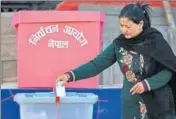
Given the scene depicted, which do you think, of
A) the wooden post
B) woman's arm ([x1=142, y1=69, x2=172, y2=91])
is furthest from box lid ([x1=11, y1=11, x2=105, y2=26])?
the wooden post

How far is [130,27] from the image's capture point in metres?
2.81

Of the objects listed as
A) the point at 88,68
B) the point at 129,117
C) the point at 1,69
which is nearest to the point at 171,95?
the point at 129,117

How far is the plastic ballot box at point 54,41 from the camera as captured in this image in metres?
3.41

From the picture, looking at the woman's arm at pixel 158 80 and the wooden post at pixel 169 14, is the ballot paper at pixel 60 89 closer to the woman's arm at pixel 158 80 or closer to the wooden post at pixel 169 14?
the woman's arm at pixel 158 80

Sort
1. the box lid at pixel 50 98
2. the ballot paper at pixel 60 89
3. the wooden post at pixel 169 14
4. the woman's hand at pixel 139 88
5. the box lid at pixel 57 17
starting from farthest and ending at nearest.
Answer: the wooden post at pixel 169 14, the box lid at pixel 57 17, the box lid at pixel 50 98, the ballot paper at pixel 60 89, the woman's hand at pixel 139 88

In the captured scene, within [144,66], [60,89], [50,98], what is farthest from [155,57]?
[50,98]

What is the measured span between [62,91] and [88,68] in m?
0.20

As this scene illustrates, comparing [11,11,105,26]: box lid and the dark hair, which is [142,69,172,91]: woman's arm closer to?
the dark hair

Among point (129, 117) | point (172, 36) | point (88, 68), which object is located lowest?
point (129, 117)

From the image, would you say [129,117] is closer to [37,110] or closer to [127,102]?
[127,102]

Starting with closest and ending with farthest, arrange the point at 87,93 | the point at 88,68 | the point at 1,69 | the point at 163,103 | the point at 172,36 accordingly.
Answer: the point at 163,103
the point at 88,68
the point at 87,93
the point at 1,69
the point at 172,36

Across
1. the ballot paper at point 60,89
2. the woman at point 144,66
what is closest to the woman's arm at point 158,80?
the woman at point 144,66

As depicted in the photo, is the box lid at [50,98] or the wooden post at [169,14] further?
the wooden post at [169,14]

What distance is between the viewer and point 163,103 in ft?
9.33
